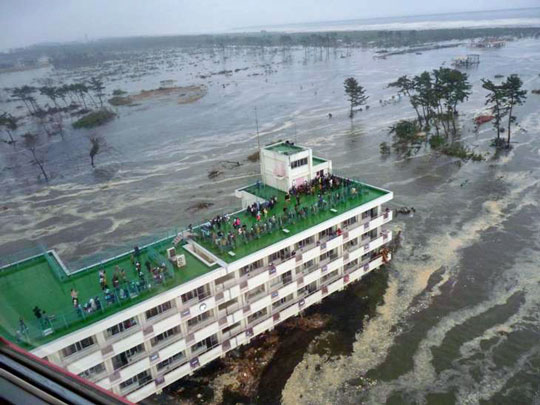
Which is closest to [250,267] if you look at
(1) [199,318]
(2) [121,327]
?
(1) [199,318]

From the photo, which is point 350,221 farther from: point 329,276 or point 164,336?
point 164,336

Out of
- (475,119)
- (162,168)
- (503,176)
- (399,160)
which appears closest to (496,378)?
(503,176)

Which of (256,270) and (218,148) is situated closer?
(256,270)

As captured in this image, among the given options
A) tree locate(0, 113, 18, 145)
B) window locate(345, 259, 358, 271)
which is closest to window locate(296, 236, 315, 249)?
window locate(345, 259, 358, 271)

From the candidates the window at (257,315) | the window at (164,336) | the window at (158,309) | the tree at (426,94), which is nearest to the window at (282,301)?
the window at (257,315)

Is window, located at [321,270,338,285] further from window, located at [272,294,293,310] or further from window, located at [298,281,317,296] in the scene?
window, located at [272,294,293,310]

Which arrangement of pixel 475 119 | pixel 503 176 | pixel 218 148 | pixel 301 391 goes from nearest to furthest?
1. pixel 301 391
2. pixel 503 176
3. pixel 218 148
4. pixel 475 119

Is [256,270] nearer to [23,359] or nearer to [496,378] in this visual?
[496,378]
